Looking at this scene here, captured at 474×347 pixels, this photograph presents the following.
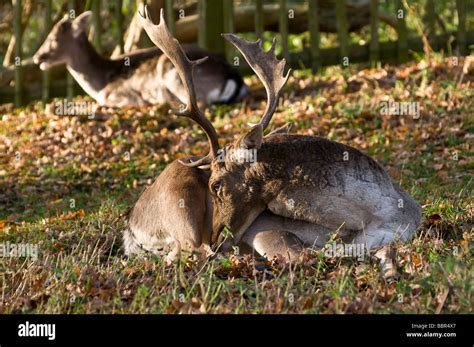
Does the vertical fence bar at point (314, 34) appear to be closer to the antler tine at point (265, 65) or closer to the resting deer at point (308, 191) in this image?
the antler tine at point (265, 65)

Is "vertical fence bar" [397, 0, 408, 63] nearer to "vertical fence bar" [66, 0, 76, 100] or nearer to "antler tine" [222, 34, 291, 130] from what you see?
"vertical fence bar" [66, 0, 76, 100]

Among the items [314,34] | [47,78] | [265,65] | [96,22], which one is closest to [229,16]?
[314,34]

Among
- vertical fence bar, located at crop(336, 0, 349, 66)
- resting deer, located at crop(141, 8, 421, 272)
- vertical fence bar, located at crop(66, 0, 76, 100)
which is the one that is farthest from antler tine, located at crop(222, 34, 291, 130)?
vertical fence bar, located at crop(66, 0, 76, 100)

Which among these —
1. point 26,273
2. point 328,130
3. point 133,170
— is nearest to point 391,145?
point 328,130

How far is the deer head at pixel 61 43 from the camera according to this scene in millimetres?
14648

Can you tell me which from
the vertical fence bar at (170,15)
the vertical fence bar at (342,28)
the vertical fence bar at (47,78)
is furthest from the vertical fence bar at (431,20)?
the vertical fence bar at (47,78)

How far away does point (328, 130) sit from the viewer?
467 inches

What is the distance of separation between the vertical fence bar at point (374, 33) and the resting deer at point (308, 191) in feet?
24.4

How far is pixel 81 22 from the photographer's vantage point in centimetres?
1461
